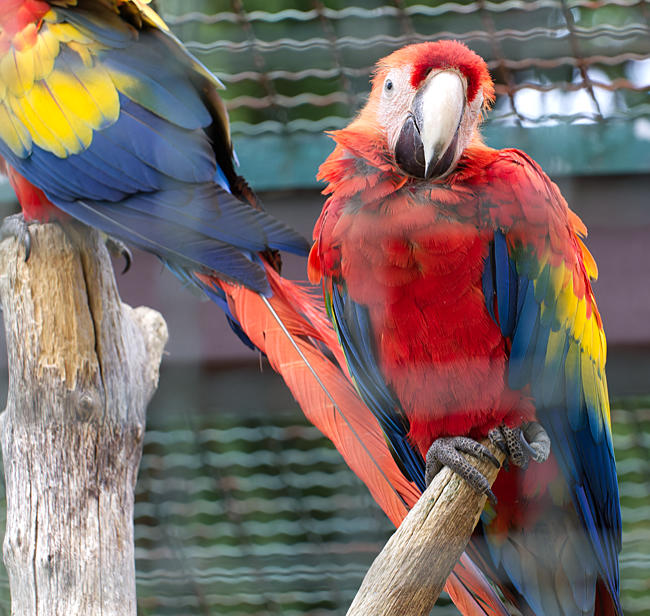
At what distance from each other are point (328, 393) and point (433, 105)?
0.32 m

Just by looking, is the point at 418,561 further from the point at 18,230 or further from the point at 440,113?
the point at 18,230

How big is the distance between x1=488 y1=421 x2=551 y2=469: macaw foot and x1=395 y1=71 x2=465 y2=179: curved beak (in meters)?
0.25

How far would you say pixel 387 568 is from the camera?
61 cm

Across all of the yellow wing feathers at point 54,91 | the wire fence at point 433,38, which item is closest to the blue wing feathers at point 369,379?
the wire fence at point 433,38

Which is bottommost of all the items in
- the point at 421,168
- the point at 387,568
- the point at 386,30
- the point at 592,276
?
the point at 387,568

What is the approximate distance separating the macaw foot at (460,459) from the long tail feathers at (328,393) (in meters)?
0.09

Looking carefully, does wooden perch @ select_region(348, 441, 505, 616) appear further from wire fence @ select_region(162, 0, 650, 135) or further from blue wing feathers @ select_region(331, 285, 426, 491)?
wire fence @ select_region(162, 0, 650, 135)

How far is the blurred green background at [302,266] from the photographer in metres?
0.58

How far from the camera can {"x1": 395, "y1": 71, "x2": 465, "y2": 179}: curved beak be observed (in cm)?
64

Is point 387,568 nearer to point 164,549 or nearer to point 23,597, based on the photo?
point 23,597

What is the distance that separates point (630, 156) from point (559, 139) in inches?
2.2

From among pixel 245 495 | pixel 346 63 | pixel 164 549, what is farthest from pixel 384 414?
pixel 164 549

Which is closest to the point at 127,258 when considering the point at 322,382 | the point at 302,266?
the point at 302,266

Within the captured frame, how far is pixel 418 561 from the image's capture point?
1.99ft
